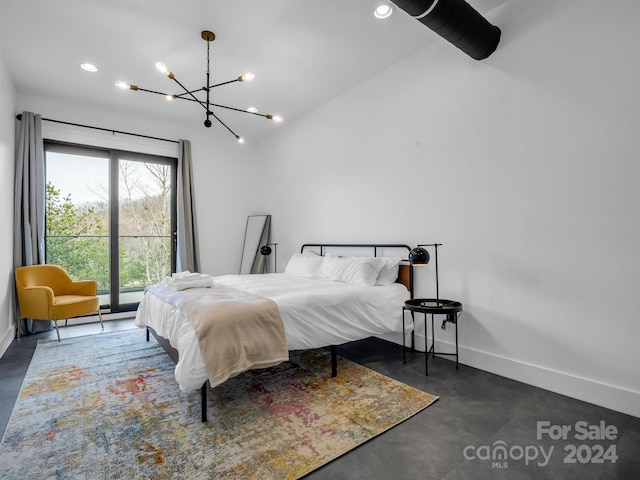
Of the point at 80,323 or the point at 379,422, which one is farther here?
the point at 80,323

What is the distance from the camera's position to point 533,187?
2.54 meters

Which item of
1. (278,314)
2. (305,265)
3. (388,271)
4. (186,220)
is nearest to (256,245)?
(186,220)

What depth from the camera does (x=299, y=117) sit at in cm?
510

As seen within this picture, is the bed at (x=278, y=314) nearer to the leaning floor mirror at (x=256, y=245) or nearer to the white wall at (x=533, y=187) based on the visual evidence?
the white wall at (x=533, y=187)

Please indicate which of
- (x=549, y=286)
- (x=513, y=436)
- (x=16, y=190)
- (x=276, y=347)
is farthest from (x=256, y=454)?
(x=16, y=190)

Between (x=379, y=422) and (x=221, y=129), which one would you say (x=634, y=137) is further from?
(x=221, y=129)

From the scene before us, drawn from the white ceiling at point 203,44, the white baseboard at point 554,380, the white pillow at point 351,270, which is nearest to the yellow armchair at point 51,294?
the white ceiling at point 203,44

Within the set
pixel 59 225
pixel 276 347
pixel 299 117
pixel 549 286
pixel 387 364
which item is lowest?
pixel 387 364

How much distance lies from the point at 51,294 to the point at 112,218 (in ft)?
4.92

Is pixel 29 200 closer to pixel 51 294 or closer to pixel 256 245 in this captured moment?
pixel 51 294

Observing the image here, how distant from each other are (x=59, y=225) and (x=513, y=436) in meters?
5.54

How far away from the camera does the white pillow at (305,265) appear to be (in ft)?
13.5

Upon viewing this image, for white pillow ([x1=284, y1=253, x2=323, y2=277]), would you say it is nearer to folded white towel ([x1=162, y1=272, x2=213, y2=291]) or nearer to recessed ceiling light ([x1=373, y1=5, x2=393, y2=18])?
folded white towel ([x1=162, y1=272, x2=213, y2=291])

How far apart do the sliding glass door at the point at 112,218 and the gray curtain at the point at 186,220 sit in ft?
0.75
